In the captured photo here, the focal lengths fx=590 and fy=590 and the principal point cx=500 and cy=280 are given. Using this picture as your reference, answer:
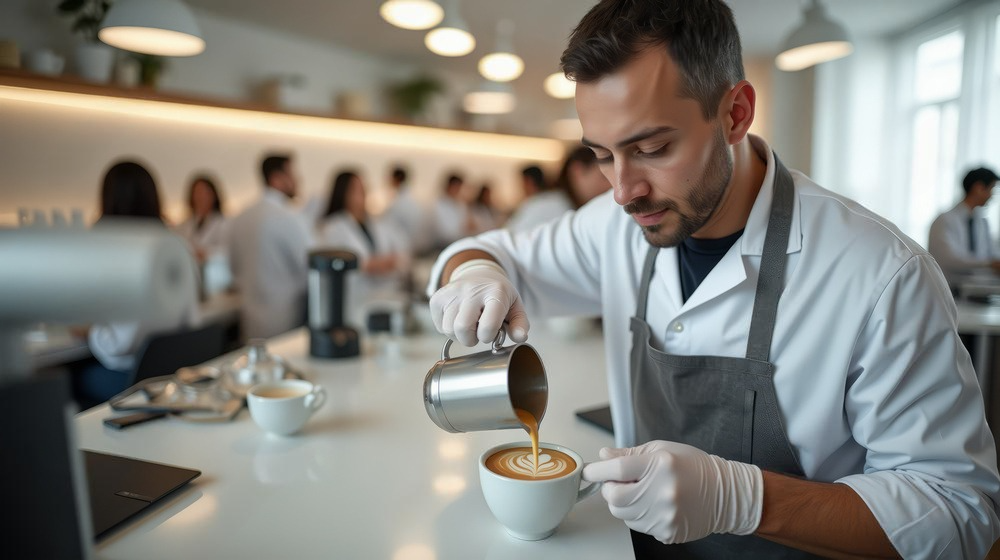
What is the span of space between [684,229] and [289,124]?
523 cm

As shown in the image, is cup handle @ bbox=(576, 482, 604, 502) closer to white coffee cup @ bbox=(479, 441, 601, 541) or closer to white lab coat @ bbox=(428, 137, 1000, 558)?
white coffee cup @ bbox=(479, 441, 601, 541)

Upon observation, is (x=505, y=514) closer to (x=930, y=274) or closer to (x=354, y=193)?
(x=930, y=274)

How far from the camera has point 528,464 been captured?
0.99 meters

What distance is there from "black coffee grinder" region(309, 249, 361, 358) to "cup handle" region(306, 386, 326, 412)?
25.3 inches

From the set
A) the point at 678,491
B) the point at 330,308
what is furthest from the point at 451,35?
the point at 678,491

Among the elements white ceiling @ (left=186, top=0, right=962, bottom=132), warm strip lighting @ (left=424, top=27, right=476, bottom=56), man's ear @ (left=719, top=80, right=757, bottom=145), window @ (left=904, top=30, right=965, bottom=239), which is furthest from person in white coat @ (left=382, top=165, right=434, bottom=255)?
man's ear @ (left=719, top=80, right=757, bottom=145)

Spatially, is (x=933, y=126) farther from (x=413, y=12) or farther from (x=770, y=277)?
(x=770, y=277)

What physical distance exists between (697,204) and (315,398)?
36.6 inches

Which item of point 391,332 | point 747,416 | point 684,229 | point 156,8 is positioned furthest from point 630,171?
point 156,8

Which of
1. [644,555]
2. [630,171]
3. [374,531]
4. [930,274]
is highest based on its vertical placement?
[630,171]

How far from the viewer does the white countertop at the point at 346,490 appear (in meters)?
0.92

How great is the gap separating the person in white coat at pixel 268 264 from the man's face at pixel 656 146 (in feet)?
9.70

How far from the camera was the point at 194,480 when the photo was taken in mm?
1113

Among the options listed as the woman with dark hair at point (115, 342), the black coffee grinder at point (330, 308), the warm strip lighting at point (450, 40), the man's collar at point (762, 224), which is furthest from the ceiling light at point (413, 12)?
the man's collar at point (762, 224)
